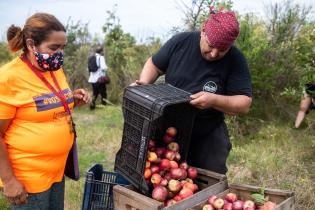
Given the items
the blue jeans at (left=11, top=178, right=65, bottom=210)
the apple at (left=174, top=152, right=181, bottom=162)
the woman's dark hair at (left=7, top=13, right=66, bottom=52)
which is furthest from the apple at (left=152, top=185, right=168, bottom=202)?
the woman's dark hair at (left=7, top=13, right=66, bottom=52)

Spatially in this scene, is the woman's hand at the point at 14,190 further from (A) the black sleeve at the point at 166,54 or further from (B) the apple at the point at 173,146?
(A) the black sleeve at the point at 166,54

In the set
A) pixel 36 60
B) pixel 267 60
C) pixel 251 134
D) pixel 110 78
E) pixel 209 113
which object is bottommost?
pixel 110 78

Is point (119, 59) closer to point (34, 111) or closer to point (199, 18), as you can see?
point (199, 18)

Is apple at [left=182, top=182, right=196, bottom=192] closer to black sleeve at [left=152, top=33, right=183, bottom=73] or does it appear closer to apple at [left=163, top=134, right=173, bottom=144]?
apple at [left=163, top=134, right=173, bottom=144]

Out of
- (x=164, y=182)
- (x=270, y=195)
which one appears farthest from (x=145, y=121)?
(x=270, y=195)

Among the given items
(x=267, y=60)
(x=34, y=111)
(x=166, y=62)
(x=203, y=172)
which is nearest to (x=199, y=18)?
(x=267, y=60)

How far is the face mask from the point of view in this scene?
7.81 ft

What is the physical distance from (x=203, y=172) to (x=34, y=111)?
115 centimetres

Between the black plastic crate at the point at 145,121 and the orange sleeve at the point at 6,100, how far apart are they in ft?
2.25

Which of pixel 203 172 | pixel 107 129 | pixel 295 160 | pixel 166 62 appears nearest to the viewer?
pixel 203 172

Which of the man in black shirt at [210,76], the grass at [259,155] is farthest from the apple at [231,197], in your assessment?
the grass at [259,155]

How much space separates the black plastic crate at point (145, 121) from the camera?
7.88ft

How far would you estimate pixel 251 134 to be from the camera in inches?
263

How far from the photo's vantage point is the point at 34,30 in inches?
94.1
